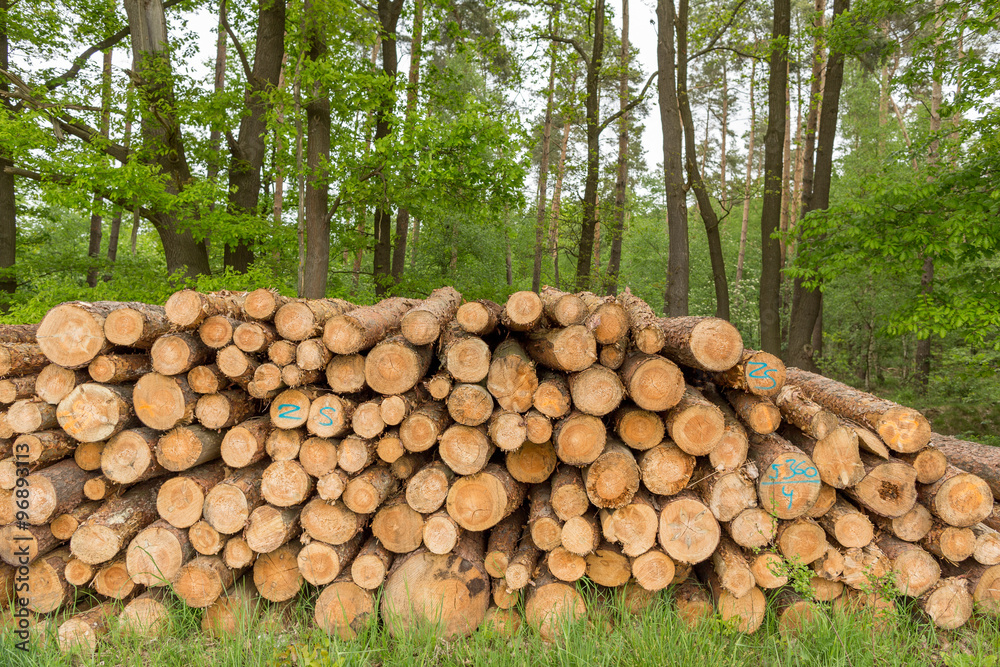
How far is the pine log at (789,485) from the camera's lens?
2.60m

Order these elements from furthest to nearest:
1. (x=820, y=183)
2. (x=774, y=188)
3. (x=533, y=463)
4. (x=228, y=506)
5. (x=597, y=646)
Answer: (x=774, y=188) → (x=820, y=183) → (x=533, y=463) → (x=228, y=506) → (x=597, y=646)

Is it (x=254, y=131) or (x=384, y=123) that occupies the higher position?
(x=384, y=123)

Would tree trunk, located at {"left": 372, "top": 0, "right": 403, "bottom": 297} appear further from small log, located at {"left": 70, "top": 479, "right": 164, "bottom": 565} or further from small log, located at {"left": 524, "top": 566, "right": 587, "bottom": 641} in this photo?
small log, located at {"left": 524, "top": 566, "right": 587, "bottom": 641}

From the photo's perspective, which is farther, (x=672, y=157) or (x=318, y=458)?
(x=672, y=157)

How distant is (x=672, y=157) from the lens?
802cm

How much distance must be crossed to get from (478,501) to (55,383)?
2700 mm

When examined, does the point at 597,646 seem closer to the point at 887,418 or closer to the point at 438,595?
the point at 438,595

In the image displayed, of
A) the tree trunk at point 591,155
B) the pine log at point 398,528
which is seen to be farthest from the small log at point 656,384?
the tree trunk at point 591,155

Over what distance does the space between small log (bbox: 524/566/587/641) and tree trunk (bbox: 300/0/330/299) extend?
19.4 feet

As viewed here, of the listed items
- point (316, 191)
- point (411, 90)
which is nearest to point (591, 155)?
point (411, 90)

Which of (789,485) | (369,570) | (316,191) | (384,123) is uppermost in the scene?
(384,123)

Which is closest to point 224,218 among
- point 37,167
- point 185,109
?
point 185,109

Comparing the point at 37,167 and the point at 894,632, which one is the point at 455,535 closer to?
the point at 894,632

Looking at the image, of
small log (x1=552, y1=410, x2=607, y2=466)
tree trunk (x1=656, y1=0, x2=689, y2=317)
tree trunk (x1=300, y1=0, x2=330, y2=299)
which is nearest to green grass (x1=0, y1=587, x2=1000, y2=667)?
small log (x1=552, y1=410, x2=607, y2=466)
